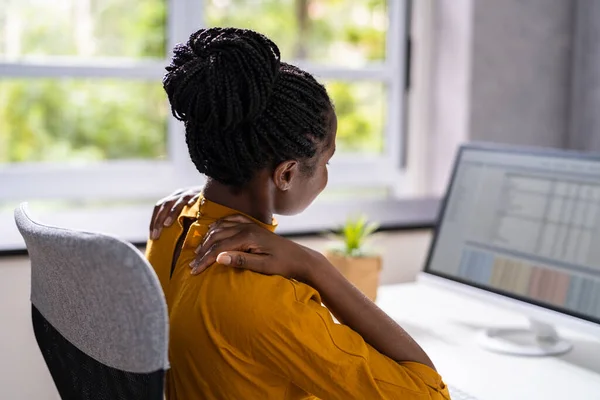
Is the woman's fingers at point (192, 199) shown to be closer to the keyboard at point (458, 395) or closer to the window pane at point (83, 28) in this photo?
the keyboard at point (458, 395)

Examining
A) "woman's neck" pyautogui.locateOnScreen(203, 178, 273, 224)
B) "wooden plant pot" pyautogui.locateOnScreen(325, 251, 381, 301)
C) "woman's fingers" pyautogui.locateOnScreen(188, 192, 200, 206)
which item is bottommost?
"wooden plant pot" pyautogui.locateOnScreen(325, 251, 381, 301)

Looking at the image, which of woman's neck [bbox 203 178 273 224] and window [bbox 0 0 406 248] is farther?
window [bbox 0 0 406 248]

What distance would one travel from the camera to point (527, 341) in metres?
1.62

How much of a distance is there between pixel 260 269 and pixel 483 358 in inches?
25.2

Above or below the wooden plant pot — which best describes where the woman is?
above

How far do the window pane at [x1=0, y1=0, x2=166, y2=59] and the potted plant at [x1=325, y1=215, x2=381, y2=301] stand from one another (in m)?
1.09

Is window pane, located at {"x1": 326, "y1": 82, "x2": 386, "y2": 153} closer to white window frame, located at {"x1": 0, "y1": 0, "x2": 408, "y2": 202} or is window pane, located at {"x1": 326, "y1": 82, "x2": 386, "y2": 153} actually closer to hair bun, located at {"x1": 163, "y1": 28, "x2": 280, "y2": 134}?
white window frame, located at {"x1": 0, "y1": 0, "x2": 408, "y2": 202}

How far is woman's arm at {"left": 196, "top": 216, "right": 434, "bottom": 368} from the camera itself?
109cm

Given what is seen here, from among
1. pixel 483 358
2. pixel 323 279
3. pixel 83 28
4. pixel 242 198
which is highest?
pixel 83 28

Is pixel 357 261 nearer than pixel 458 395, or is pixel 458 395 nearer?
pixel 458 395

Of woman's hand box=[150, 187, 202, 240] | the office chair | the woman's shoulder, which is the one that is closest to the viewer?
the office chair

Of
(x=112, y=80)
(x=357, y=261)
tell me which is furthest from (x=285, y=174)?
(x=112, y=80)

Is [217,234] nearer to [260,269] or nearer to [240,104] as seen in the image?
[260,269]

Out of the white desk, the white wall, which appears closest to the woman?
the white desk
